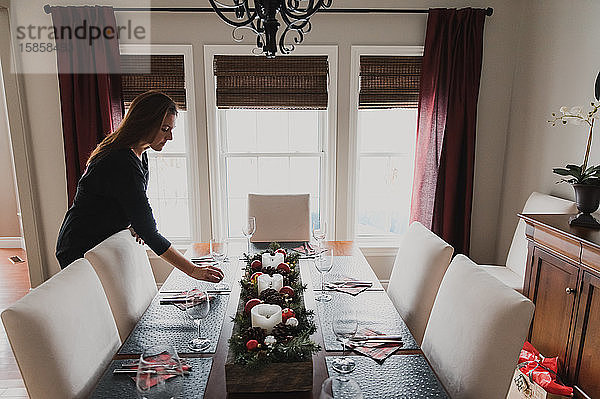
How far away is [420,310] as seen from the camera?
5.92ft

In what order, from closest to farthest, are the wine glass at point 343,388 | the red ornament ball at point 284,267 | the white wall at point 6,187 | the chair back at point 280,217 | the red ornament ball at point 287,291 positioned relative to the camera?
the wine glass at point 343,388, the red ornament ball at point 287,291, the red ornament ball at point 284,267, the chair back at point 280,217, the white wall at point 6,187

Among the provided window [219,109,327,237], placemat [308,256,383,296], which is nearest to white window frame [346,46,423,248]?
window [219,109,327,237]

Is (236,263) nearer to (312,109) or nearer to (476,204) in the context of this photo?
(312,109)

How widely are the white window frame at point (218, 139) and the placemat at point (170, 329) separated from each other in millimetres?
1755

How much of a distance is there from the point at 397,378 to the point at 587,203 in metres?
1.59

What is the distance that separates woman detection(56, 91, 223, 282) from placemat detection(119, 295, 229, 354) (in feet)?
0.57

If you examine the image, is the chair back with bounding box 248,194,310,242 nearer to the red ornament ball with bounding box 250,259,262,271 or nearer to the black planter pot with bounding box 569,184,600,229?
the red ornament ball with bounding box 250,259,262,271

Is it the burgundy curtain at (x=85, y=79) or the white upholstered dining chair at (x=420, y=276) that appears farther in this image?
the burgundy curtain at (x=85, y=79)

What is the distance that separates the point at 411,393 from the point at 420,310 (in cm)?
63

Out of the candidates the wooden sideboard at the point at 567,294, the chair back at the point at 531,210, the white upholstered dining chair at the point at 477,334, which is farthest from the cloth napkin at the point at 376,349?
the chair back at the point at 531,210

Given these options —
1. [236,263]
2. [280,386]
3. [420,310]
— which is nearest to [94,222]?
[236,263]

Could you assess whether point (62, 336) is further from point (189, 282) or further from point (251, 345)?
point (189, 282)

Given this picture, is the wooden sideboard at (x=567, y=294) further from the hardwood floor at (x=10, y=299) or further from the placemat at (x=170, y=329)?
the hardwood floor at (x=10, y=299)

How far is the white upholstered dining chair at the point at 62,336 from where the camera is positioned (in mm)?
1189
